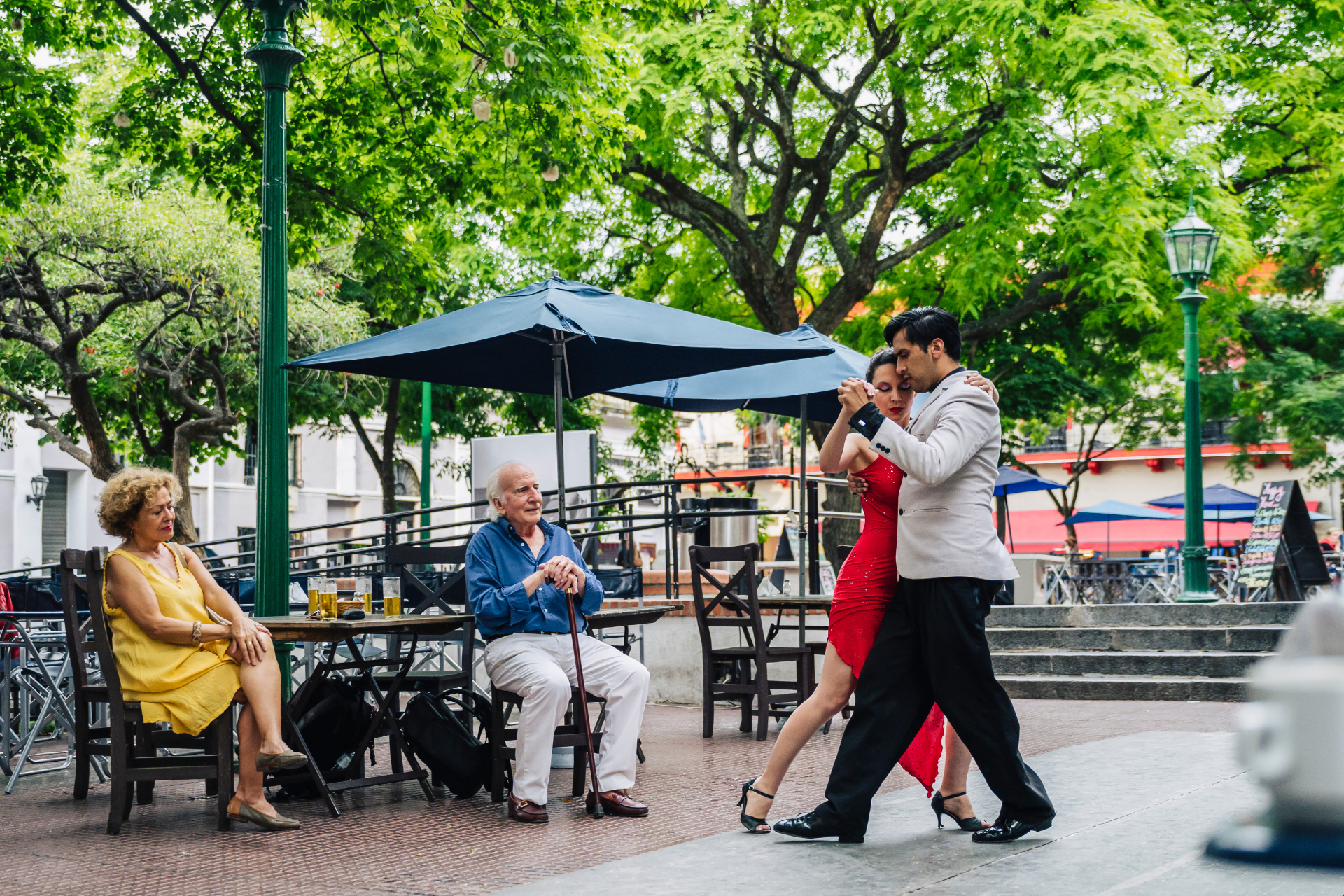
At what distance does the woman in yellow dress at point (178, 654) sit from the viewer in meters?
5.21

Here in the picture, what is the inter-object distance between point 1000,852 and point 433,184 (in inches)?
366

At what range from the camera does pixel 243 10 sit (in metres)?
11.3

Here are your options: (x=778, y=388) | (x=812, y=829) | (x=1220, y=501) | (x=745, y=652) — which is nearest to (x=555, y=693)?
(x=812, y=829)

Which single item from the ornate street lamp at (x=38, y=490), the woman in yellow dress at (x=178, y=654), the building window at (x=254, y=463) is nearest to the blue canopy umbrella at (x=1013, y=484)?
the woman in yellow dress at (x=178, y=654)

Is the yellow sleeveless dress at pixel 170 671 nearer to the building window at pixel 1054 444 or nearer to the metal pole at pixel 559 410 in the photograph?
the metal pole at pixel 559 410

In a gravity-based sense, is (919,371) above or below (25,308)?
below

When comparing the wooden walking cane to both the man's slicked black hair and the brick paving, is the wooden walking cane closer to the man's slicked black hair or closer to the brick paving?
the brick paving

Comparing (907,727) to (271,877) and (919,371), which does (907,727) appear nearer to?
(919,371)

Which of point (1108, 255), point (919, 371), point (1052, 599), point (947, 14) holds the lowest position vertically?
point (1052, 599)

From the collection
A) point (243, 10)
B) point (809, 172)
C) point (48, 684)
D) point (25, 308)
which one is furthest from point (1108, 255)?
point (25, 308)

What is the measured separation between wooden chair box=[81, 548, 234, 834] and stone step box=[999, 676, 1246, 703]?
21.3ft

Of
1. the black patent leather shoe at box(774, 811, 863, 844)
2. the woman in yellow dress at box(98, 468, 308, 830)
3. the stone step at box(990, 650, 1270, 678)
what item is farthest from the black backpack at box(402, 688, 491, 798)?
the stone step at box(990, 650, 1270, 678)

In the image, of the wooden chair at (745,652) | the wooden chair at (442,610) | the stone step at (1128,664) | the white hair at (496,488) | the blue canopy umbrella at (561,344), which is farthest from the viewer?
the stone step at (1128,664)

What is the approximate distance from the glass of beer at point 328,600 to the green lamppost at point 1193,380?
967 centimetres
